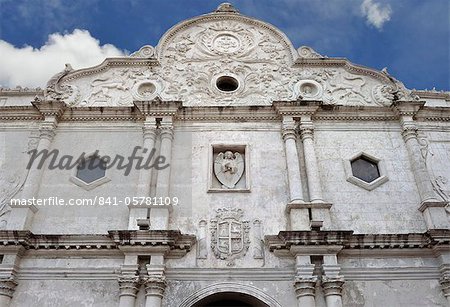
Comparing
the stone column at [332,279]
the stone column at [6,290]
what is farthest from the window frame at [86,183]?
the stone column at [332,279]

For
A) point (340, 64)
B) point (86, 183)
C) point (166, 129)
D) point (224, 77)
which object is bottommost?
point (86, 183)

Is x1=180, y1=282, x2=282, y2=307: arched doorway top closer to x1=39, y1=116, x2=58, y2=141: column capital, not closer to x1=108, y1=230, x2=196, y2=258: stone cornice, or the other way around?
x1=108, y1=230, x2=196, y2=258: stone cornice

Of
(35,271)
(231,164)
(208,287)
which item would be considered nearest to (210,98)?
(231,164)

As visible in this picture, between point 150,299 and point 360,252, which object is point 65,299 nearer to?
point 150,299

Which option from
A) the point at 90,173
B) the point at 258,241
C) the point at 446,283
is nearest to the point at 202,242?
the point at 258,241

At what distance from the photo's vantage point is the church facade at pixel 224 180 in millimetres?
10539

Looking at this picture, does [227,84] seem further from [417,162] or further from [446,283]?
[446,283]

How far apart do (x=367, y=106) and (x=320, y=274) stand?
5654 millimetres

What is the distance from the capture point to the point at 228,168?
41.2ft

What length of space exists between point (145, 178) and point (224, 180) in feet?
7.07

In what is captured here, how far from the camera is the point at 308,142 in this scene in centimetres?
1285

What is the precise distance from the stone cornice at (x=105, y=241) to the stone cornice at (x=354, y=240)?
2169mm

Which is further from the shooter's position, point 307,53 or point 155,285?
point 307,53

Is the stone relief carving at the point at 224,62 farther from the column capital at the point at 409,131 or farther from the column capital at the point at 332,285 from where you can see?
the column capital at the point at 332,285
